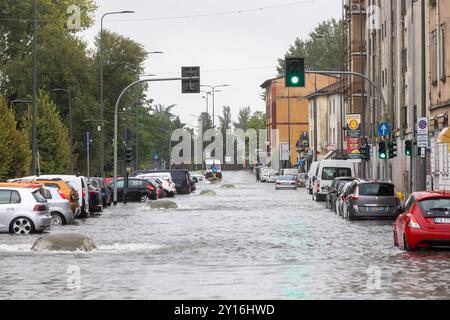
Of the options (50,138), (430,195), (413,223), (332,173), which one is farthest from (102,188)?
(413,223)

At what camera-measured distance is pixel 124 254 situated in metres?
26.4

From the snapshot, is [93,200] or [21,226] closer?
[21,226]

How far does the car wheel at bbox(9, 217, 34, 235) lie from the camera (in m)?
34.8

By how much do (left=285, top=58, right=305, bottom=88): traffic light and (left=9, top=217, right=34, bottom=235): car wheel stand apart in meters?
13.3

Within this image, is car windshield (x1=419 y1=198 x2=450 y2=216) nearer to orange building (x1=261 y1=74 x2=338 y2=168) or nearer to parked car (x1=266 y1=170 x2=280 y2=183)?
parked car (x1=266 y1=170 x2=280 y2=183)

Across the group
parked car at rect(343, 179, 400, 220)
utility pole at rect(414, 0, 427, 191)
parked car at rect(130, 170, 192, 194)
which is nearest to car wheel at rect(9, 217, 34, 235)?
parked car at rect(343, 179, 400, 220)

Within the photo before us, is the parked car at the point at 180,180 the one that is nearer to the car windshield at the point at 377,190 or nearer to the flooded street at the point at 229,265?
the car windshield at the point at 377,190

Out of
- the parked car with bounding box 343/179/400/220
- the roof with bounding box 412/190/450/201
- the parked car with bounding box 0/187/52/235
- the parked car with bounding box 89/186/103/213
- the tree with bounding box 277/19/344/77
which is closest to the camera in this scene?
the roof with bounding box 412/190/450/201

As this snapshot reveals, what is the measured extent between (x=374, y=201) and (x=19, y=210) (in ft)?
45.2

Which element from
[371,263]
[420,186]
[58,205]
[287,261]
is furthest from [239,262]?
[420,186]

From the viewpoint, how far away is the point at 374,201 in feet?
143

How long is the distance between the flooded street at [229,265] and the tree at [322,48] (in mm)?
137738

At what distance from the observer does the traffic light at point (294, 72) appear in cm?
4500

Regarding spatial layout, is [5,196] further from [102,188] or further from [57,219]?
[102,188]
